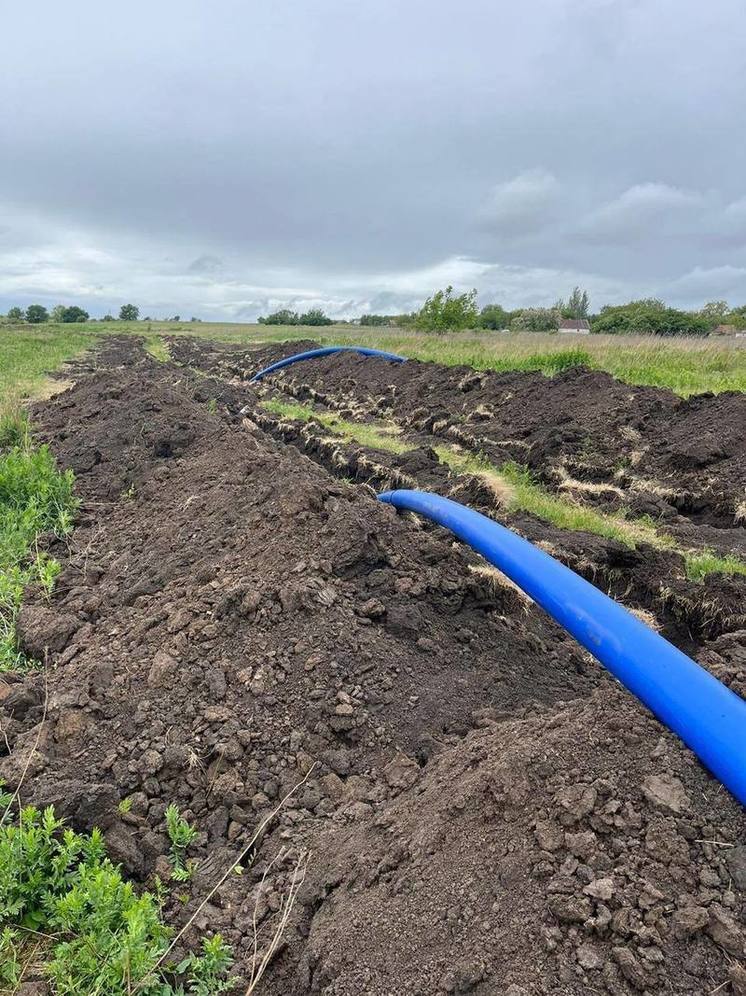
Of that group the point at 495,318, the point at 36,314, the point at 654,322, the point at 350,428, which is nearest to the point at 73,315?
the point at 36,314

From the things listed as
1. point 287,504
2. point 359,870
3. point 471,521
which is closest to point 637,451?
point 471,521

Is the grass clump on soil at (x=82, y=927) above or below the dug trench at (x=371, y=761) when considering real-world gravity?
below

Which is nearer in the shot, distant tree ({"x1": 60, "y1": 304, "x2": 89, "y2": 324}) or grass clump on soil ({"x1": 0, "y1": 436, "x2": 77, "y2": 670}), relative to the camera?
grass clump on soil ({"x1": 0, "y1": 436, "x2": 77, "y2": 670})

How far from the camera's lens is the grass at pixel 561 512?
5309mm

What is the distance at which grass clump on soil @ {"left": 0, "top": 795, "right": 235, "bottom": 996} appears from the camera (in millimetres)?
1993

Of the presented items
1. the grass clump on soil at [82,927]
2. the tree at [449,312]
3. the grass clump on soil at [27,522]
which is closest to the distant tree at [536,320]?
the tree at [449,312]

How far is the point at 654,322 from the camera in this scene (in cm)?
5400

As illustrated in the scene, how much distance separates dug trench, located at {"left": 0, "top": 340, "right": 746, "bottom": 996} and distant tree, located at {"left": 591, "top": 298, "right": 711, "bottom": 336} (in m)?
51.2

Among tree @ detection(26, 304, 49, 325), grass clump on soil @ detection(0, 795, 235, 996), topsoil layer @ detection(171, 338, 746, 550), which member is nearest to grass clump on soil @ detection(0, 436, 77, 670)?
grass clump on soil @ detection(0, 795, 235, 996)

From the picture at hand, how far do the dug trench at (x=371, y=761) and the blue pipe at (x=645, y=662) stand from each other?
72mm

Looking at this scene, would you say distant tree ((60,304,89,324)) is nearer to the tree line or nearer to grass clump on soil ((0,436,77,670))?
the tree line

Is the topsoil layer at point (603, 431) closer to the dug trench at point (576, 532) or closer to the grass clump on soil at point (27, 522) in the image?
the dug trench at point (576, 532)

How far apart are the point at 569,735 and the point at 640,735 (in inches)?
9.3

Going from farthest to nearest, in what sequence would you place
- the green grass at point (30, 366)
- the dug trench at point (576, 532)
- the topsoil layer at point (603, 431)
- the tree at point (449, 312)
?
the tree at point (449, 312), the green grass at point (30, 366), the topsoil layer at point (603, 431), the dug trench at point (576, 532)
